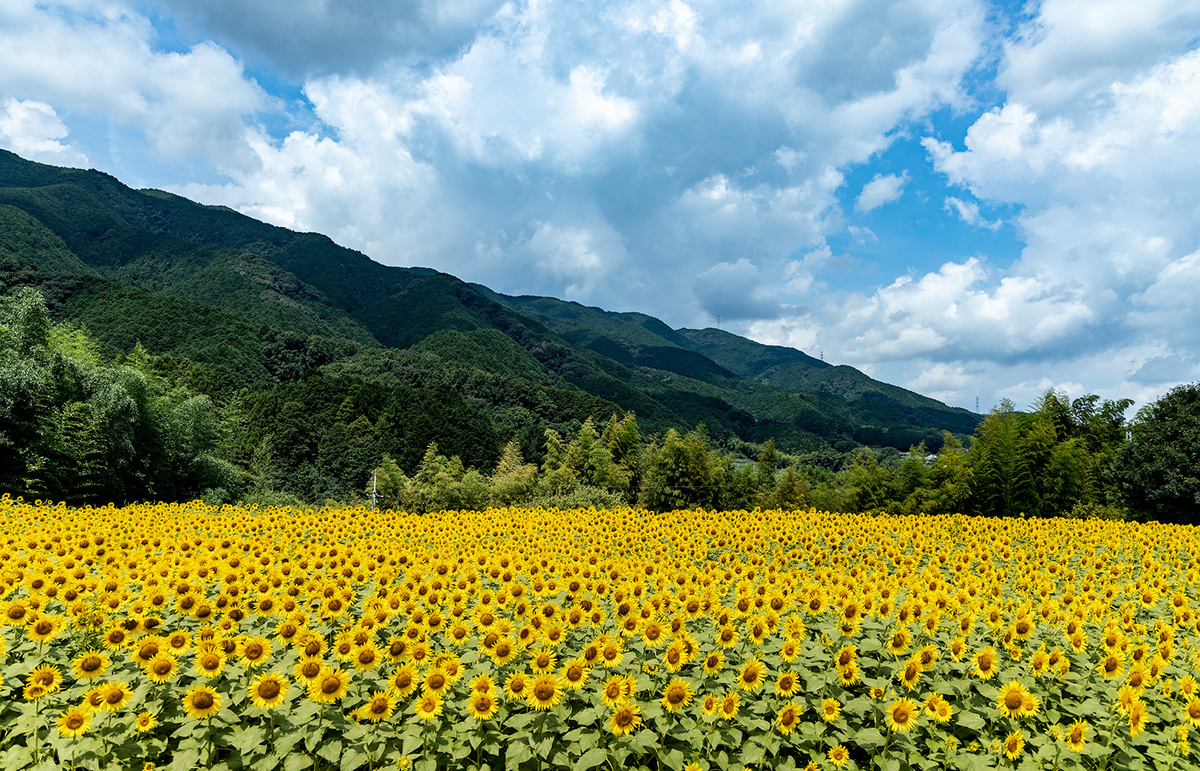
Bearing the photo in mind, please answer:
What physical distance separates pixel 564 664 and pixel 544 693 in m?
0.41

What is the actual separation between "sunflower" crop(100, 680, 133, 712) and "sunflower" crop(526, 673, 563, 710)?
7.99 feet

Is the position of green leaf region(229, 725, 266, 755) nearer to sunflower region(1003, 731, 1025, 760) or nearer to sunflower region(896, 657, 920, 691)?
sunflower region(896, 657, 920, 691)

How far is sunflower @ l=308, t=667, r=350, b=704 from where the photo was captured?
11.1 ft

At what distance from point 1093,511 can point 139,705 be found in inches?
930

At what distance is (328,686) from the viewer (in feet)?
11.3

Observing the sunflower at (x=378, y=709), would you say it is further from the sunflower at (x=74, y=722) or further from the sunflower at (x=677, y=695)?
the sunflower at (x=677, y=695)

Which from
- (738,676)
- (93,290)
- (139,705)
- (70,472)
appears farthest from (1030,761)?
(93,290)

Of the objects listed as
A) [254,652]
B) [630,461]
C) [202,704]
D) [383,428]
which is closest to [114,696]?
[202,704]

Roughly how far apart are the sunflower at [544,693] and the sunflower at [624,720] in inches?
14.5

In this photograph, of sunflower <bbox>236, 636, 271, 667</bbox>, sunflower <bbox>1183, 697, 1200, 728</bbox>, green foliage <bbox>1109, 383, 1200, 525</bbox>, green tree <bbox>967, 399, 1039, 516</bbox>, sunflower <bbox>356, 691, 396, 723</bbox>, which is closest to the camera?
sunflower <bbox>356, 691, 396, 723</bbox>

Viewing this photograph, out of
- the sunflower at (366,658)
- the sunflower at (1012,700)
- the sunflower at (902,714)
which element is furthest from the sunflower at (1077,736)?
the sunflower at (366,658)

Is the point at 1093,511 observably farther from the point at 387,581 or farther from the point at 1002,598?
the point at 387,581

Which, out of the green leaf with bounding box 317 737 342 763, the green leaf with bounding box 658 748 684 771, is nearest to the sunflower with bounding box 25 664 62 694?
the green leaf with bounding box 317 737 342 763

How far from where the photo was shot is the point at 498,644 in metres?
3.91
